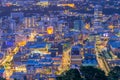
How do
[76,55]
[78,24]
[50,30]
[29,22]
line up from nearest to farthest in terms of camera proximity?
[76,55] < [50,30] < [78,24] < [29,22]

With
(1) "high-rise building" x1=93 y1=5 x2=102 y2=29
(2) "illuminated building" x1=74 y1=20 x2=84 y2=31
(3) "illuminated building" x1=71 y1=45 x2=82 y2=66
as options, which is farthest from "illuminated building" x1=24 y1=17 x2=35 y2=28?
(3) "illuminated building" x1=71 y1=45 x2=82 y2=66

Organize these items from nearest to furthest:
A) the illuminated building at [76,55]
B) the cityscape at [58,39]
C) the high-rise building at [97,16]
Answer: the cityscape at [58,39], the illuminated building at [76,55], the high-rise building at [97,16]

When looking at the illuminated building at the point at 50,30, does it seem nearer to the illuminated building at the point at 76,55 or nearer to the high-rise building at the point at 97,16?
the high-rise building at the point at 97,16

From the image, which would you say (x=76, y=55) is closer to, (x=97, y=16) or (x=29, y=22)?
(x=29, y=22)

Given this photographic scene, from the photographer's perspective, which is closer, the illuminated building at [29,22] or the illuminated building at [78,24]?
the illuminated building at [78,24]

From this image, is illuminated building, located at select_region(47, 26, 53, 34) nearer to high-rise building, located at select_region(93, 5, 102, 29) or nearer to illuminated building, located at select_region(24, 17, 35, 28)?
illuminated building, located at select_region(24, 17, 35, 28)

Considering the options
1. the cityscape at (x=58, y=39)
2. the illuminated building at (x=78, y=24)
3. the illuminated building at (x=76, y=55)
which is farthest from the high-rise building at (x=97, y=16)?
the illuminated building at (x=76, y=55)

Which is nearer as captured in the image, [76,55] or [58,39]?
[76,55]

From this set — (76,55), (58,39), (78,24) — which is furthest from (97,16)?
(76,55)

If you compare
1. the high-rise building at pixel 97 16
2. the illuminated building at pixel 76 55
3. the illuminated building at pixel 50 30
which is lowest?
the high-rise building at pixel 97 16
